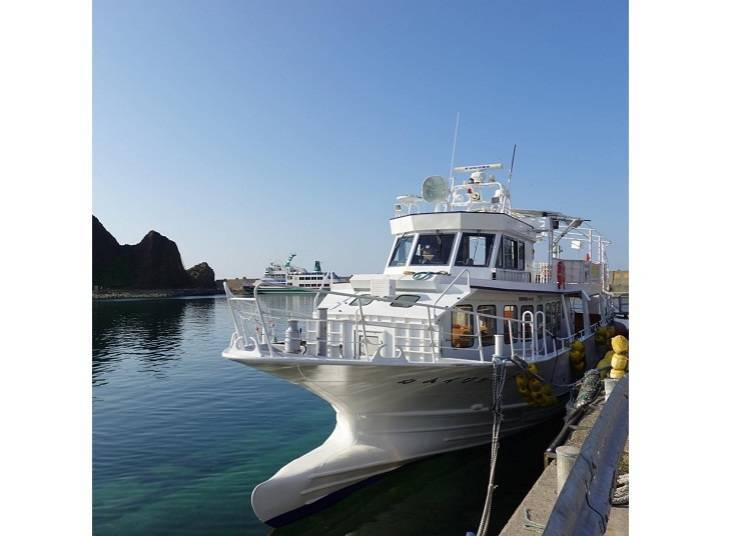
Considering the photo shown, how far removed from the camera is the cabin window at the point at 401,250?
30.2 feet

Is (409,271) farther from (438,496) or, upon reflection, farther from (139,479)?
(139,479)

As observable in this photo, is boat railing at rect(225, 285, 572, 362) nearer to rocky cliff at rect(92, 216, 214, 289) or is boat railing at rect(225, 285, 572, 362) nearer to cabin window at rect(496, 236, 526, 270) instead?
cabin window at rect(496, 236, 526, 270)

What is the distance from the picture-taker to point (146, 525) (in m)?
6.39

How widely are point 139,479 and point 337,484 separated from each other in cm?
323

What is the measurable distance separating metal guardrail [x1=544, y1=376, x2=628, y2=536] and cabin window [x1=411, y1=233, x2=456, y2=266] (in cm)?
575

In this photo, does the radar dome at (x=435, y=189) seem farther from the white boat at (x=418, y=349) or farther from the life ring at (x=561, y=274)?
the life ring at (x=561, y=274)

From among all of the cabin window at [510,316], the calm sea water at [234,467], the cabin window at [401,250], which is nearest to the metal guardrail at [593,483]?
the calm sea water at [234,467]

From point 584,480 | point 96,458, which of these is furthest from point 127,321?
point 584,480

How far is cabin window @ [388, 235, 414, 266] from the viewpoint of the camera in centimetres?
920

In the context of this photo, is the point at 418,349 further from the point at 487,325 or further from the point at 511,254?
the point at 511,254

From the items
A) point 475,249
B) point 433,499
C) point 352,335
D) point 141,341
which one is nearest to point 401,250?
point 475,249

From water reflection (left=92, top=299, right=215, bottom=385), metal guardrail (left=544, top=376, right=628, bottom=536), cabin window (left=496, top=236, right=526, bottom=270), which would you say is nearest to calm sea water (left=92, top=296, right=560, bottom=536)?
water reflection (left=92, top=299, right=215, bottom=385)

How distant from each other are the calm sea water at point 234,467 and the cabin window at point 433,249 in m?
3.13

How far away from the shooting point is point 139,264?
72812 mm
